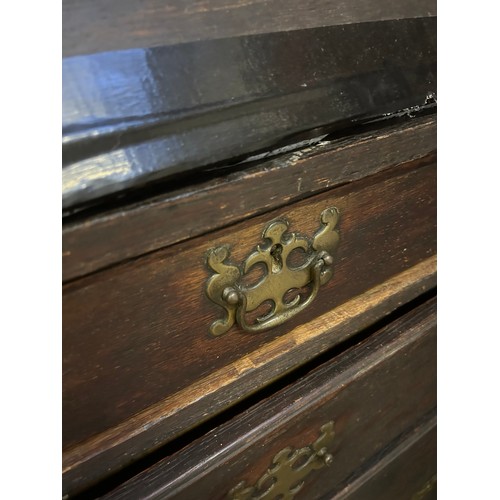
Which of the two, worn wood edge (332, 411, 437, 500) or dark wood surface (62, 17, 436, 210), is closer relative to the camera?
dark wood surface (62, 17, 436, 210)

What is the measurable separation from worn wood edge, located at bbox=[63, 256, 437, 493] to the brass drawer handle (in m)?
0.04

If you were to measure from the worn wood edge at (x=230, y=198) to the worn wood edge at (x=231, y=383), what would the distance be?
0.48 ft

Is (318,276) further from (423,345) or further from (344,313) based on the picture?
(423,345)

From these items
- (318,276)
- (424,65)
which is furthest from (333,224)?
(424,65)

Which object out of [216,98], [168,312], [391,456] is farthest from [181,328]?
[391,456]

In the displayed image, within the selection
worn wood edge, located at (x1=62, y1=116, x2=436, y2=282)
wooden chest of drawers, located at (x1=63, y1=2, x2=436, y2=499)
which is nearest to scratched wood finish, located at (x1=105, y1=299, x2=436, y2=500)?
wooden chest of drawers, located at (x1=63, y1=2, x2=436, y2=499)

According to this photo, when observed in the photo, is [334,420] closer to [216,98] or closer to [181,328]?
[181,328]

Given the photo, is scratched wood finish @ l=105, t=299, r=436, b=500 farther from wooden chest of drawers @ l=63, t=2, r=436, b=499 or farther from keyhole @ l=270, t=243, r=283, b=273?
keyhole @ l=270, t=243, r=283, b=273

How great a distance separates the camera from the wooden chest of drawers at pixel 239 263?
1.06 feet

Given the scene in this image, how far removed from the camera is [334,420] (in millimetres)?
572

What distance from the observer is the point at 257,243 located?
0.42 meters

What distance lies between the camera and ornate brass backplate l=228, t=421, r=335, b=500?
0.53 meters

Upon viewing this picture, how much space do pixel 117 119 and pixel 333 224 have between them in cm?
21

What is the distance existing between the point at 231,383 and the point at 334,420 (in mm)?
167
